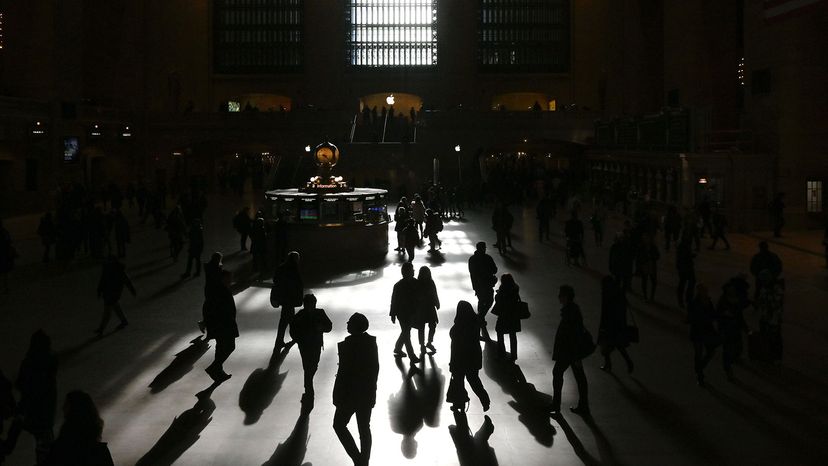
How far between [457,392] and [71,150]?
3136cm

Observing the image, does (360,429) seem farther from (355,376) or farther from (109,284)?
(109,284)

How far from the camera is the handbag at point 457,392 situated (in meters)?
8.24

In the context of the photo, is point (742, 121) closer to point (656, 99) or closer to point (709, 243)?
point (709, 243)

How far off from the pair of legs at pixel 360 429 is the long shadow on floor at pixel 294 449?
48cm

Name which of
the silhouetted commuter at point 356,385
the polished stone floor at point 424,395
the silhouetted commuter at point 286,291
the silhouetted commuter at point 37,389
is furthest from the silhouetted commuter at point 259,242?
the silhouetted commuter at point 356,385

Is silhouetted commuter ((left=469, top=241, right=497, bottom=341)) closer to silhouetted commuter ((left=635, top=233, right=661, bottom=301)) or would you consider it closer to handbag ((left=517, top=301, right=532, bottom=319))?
handbag ((left=517, top=301, right=532, bottom=319))

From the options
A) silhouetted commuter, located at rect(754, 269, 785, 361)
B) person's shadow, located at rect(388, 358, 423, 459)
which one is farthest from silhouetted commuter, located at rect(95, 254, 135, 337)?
silhouetted commuter, located at rect(754, 269, 785, 361)

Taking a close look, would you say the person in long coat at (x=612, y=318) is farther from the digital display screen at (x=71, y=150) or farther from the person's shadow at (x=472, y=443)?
the digital display screen at (x=71, y=150)

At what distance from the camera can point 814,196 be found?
84.2 feet

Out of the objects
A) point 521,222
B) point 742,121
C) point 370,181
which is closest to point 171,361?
point 521,222

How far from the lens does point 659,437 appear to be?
7695 mm

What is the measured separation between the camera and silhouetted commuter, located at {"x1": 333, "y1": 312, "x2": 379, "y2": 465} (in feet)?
22.3

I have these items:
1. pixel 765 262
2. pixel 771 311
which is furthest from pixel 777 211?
pixel 771 311

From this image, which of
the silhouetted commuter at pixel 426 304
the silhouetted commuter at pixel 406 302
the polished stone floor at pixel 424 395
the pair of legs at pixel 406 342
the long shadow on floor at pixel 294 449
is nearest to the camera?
the long shadow on floor at pixel 294 449
